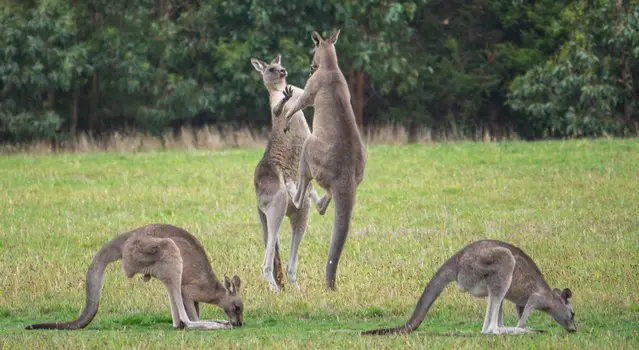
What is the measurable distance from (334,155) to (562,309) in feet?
9.00

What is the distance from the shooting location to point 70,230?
15.9m

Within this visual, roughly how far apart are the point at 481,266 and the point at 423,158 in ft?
54.2

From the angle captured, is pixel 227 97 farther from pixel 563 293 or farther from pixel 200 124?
pixel 563 293

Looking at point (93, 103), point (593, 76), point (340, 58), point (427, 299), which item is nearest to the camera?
point (427, 299)

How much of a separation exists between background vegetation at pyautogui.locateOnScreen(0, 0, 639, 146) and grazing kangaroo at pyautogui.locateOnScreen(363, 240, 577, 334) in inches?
946

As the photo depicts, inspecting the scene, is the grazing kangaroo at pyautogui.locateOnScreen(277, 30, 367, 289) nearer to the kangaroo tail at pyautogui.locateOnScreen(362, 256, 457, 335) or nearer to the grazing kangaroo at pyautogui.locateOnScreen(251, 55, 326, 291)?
the grazing kangaroo at pyautogui.locateOnScreen(251, 55, 326, 291)

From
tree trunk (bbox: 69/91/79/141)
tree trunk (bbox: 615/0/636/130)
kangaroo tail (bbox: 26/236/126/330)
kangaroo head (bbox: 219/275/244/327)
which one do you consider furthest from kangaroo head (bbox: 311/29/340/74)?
tree trunk (bbox: 69/91/79/141)

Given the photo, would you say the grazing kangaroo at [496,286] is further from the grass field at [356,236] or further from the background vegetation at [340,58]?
the background vegetation at [340,58]

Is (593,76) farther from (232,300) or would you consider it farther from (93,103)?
(232,300)

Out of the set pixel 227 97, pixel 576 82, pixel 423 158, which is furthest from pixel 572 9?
pixel 423 158

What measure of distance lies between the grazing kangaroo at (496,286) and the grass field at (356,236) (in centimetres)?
16

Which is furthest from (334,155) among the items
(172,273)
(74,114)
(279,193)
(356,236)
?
(74,114)

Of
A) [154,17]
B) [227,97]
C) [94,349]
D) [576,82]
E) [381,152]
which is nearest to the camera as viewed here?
[94,349]

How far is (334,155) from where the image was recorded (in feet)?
34.6
